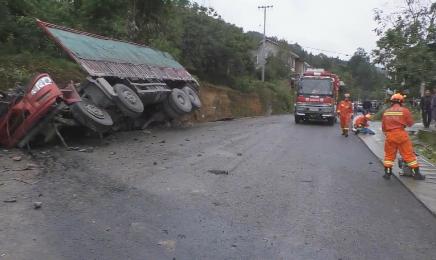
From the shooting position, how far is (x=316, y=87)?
24.4m

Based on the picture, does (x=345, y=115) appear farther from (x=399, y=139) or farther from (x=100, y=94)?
(x=399, y=139)

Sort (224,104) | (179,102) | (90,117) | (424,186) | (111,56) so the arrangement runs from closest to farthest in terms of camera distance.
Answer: (424,186) → (90,117) → (111,56) → (179,102) → (224,104)

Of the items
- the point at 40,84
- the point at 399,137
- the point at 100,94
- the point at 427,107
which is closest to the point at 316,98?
the point at 427,107

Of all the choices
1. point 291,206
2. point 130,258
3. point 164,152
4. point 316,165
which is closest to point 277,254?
point 130,258

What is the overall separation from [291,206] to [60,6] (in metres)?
17.6

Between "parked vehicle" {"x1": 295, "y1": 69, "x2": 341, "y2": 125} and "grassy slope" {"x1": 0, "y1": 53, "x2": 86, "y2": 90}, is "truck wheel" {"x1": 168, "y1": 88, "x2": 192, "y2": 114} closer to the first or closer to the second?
"grassy slope" {"x1": 0, "y1": 53, "x2": 86, "y2": 90}

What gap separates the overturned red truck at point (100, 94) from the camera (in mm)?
10406

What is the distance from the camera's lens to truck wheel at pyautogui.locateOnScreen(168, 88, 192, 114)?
1677 centimetres

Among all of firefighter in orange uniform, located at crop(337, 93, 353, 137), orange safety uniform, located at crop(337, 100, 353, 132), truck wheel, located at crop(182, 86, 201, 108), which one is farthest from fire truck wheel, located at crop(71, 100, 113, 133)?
orange safety uniform, located at crop(337, 100, 353, 132)

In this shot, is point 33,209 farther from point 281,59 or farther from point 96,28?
point 281,59

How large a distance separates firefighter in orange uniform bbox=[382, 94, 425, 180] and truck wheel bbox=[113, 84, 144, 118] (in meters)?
7.00

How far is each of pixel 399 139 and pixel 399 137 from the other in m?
0.04

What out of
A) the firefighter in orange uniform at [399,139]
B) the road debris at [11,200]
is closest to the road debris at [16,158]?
the road debris at [11,200]

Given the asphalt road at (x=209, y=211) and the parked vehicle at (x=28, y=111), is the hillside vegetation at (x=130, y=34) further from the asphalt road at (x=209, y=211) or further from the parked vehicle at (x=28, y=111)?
the asphalt road at (x=209, y=211)
